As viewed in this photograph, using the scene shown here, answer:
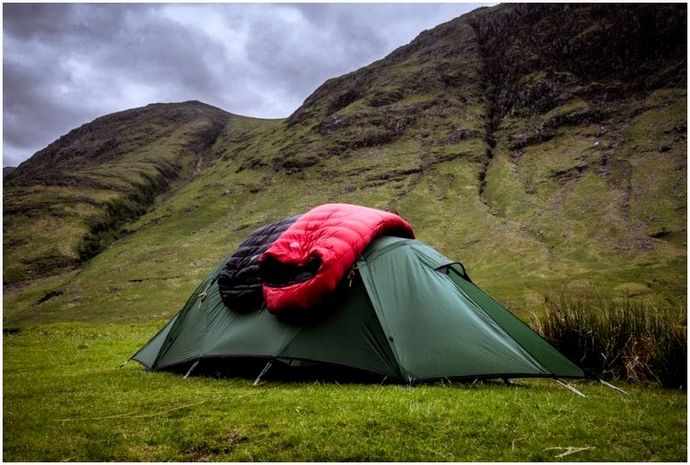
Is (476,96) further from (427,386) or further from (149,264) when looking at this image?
(427,386)

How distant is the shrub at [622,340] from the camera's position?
388 inches

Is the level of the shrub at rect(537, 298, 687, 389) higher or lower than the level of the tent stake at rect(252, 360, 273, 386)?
lower

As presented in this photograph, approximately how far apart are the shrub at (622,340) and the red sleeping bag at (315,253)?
220 inches

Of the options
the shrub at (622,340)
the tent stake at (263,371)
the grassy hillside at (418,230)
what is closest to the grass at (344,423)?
the grassy hillside at (418,230)

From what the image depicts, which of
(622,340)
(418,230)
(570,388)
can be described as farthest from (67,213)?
(570,388)

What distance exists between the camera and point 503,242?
277 ft

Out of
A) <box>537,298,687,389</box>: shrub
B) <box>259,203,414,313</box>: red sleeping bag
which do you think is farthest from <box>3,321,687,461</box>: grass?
<box>259,203,414,313</box>: red sleeping bag

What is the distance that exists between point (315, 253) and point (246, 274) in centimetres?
245

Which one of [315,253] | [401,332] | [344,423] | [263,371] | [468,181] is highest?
[468,181]

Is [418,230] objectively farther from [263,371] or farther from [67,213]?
[67,213]

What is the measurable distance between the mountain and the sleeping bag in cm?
5160

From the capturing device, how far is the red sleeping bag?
10031 millimetres

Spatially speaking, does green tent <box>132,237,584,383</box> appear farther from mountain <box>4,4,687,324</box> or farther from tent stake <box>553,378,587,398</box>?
mountain <box>4,4,687,324</box>

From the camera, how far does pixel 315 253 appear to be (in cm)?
1028
